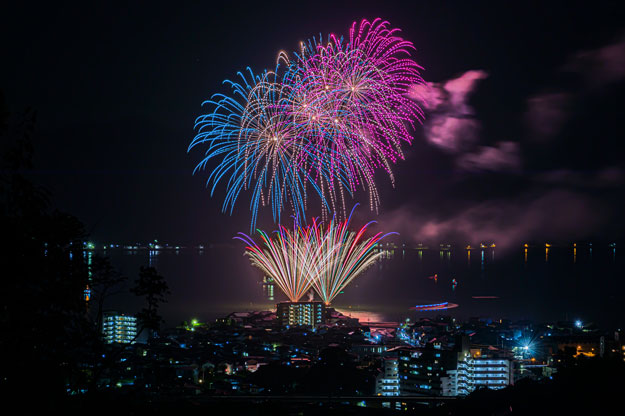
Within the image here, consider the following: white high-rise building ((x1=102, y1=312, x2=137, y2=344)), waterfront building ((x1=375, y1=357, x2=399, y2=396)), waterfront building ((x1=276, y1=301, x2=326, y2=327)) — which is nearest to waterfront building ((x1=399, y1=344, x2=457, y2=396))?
waterfront building ((x1=375, y1=357, x2=399, y2=396))

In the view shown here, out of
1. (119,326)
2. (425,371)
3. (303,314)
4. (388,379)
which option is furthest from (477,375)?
(119,326)

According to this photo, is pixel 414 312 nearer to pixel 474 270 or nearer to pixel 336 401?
pixel 336 401

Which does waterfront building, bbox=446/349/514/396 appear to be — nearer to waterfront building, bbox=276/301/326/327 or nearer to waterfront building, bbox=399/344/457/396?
waterfront building, bbox=399/344/457/396

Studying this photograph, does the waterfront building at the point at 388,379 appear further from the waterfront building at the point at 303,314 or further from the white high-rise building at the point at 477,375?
the waterfront building at the point at 303,314

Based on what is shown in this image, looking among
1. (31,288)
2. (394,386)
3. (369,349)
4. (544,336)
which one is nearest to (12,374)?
(31,288)

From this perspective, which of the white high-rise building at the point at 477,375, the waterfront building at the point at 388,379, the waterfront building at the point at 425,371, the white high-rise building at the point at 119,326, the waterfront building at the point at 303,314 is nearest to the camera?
the waterfront building at the point at 388,379

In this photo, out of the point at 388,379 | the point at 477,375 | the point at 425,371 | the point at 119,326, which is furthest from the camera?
the point at 119,326

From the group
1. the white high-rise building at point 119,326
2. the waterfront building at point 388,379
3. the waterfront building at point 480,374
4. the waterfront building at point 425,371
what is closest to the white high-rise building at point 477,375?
the waterfront building at point 480,374

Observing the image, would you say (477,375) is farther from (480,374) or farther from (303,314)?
(303,314)
